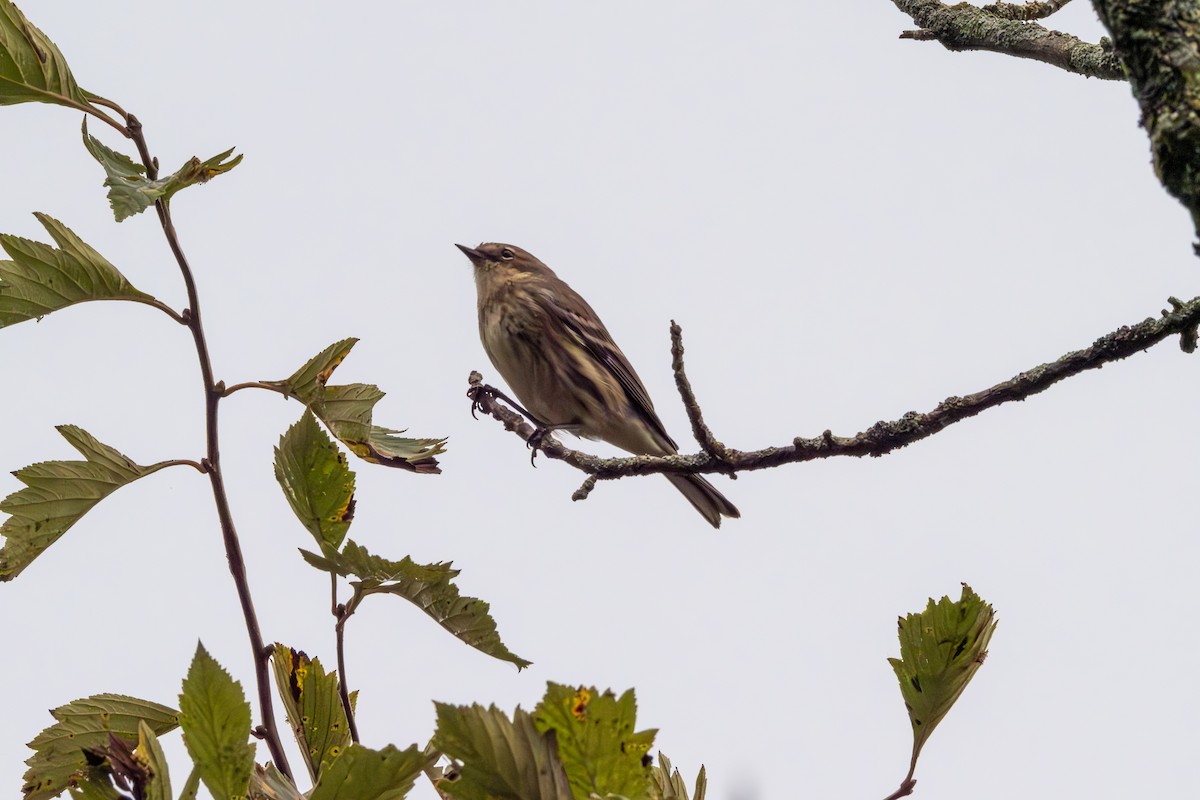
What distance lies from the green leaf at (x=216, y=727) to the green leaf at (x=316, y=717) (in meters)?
0.51

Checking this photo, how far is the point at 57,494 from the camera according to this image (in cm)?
239

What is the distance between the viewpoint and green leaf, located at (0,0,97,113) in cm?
233

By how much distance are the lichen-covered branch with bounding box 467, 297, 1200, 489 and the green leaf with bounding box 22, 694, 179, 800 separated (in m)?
2.05

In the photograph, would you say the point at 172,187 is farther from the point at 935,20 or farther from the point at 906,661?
the point at 935,20

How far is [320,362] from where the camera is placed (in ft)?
8.25

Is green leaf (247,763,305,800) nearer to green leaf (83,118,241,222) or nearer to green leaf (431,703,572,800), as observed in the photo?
green leaf (431,703,572,800)

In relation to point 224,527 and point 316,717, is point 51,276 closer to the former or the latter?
point 224,527

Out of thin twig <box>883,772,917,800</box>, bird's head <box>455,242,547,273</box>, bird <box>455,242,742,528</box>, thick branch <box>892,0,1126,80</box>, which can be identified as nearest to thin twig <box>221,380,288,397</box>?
thin twig <box>883,772,917,800</box>

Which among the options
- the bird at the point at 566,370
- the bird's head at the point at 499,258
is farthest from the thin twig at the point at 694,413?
the bird's head at the point at 499,258

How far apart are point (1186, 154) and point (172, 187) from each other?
1.78m

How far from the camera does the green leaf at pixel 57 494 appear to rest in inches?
93.0

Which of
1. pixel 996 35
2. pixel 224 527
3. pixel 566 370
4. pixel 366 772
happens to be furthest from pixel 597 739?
pixel 566 370

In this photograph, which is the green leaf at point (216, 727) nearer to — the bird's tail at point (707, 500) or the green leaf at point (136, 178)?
the green leaf at point (136, 178)

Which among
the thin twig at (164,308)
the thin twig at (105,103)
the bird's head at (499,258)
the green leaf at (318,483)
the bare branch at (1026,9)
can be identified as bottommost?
the green leaf at (318,483)
